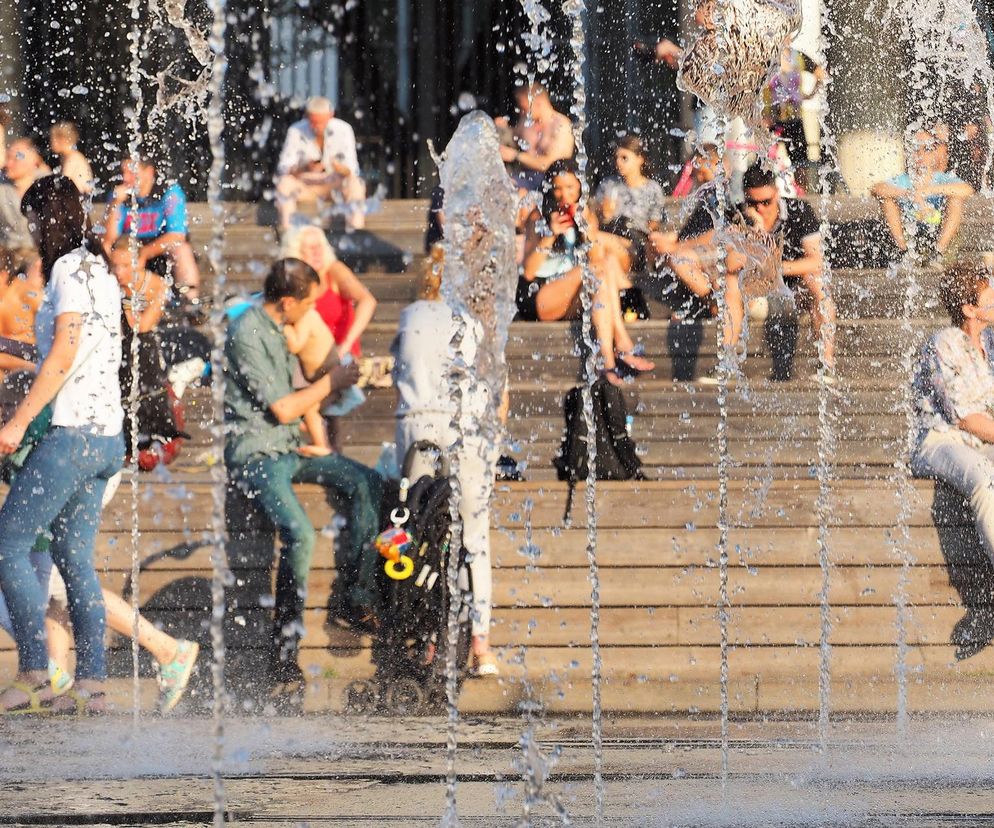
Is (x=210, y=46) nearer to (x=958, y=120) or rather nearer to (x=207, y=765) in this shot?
(x=958, y=120)

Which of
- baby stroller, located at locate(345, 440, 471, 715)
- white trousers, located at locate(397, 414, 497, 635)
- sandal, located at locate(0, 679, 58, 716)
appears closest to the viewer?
sandal, located at locate(0, 679, 58, 716)

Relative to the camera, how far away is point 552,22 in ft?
61.3

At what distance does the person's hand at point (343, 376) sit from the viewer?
7509mm

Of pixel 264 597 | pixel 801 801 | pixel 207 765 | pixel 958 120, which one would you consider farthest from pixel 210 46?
→ pixel 801 801

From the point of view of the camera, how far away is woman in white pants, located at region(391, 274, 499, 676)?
7.11 metres

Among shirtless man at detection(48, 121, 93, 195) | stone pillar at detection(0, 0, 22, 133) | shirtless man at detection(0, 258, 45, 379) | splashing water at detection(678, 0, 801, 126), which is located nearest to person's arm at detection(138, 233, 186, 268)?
shirtless man at detection(48, 121, 93, 195)

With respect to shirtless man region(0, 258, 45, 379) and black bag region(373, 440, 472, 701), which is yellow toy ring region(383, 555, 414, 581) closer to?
black bag region(373, 440, 472, 701)

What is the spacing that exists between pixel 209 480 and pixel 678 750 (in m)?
2.51

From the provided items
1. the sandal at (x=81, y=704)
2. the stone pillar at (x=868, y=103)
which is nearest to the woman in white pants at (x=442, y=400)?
the sandal at (x=81, y=704)

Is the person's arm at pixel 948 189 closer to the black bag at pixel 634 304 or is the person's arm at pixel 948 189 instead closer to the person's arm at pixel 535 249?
the black bag at pixel 634 304

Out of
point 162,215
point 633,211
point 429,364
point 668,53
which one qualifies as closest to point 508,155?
point 633,211

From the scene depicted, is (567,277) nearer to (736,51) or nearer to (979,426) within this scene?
(736,51)

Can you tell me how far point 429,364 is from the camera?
7.15 metres

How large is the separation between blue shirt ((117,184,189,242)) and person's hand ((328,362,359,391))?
84.1 inches
